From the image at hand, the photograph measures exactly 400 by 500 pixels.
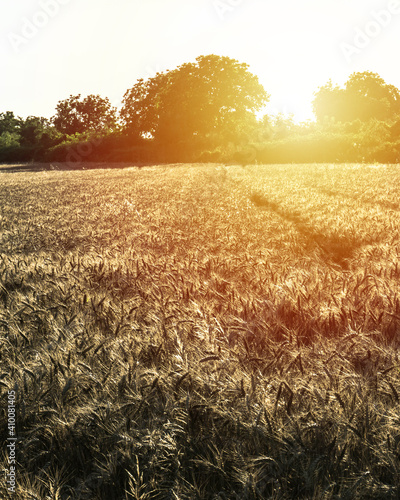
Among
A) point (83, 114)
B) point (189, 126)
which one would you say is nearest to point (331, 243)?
point (189, 126)

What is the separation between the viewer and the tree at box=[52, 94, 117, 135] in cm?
7750

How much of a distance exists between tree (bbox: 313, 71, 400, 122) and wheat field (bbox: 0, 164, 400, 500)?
80.9 m

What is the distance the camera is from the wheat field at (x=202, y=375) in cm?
162

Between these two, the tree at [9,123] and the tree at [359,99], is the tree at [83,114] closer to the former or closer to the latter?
the tree at [9,123]

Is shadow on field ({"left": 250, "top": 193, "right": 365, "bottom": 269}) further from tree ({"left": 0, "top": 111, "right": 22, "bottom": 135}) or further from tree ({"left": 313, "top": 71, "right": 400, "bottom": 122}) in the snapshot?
tree ({"left": 0, "top": 111, "right": 22, "bottom": 135})

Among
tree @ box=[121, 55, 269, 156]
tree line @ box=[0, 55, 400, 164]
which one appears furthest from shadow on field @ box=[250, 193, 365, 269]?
tree @ box=[121, 55, 269, 156]

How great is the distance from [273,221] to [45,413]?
5342 millimetres

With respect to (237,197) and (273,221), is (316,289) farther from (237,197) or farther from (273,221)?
(237,197)

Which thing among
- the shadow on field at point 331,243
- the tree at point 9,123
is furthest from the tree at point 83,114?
the shadow on field at point 331,243

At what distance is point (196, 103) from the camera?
48.9m

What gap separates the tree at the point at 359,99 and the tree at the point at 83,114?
1443 inches

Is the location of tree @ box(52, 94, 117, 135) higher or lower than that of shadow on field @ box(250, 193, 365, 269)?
higher

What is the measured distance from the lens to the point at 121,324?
9.06ft

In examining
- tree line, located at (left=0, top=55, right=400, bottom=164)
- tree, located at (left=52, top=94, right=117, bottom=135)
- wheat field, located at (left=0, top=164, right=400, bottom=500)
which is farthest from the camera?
tree, located at (left=52, top=94, right=117, bottom=135)
